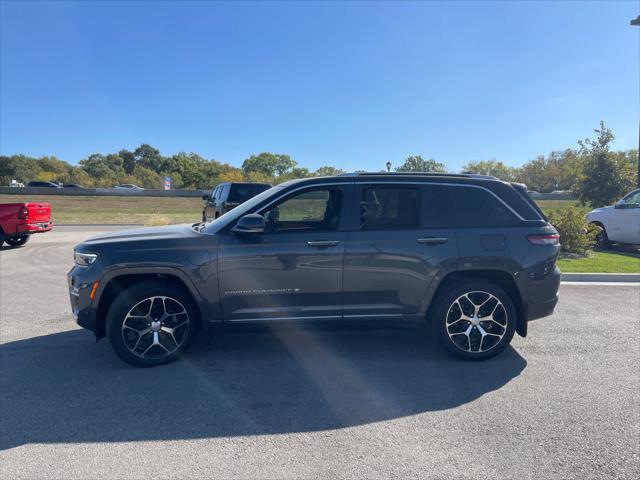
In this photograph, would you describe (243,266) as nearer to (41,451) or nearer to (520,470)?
(41,451)

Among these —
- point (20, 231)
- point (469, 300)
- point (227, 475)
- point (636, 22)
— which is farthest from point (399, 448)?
point (636, 22)

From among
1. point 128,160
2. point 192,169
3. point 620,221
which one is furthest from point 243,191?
point 128,160

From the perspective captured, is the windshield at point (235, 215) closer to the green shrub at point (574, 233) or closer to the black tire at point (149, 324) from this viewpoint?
the black tire at point (149, 324)

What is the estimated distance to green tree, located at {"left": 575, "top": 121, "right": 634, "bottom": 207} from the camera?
16266 mm

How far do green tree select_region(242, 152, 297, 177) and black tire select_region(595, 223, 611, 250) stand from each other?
101 m

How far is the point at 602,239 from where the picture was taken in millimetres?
11836

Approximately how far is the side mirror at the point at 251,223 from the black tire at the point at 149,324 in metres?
0.93

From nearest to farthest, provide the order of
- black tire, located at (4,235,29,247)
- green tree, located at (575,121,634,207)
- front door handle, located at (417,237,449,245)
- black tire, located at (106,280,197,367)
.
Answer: black tire, located at (106,280,197,367) < front door handle, located at (417,237,449,245) < black tire, located at (4,235,29,247) < green tree, located at (575,121,634,207)

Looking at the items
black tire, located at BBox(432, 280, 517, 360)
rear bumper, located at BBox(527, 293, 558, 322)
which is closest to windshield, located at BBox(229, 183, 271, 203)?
black tire, located at BBox(432, 280, 517, 360)

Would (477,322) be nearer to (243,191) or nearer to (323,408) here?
(323,408)

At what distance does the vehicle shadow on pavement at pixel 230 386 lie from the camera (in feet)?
9.96

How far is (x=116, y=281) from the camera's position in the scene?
4.02m

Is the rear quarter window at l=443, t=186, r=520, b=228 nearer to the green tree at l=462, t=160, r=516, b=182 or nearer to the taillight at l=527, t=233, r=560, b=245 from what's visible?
the taillight at l=527, t=233, r=560, b=245

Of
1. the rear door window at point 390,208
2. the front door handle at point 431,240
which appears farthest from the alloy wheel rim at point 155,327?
the front door handle at point 431,240
